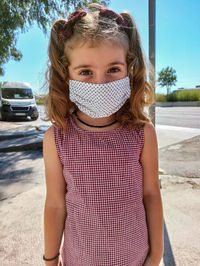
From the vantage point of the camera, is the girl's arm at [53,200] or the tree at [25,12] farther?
the tree at [25,12]

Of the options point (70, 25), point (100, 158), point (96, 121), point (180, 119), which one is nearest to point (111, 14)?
point (70, 25)

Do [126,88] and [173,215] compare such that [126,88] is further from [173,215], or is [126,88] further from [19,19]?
[19,19]

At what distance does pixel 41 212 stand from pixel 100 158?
1695 millimetres

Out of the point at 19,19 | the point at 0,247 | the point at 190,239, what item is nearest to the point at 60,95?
the point at 0,247

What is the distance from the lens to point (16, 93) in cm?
1198

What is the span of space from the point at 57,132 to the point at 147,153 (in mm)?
411

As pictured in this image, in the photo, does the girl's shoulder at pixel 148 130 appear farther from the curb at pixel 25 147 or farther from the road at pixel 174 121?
the road at pixel 174 121

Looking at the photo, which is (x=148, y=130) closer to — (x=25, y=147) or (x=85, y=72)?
(x=85, y=72)

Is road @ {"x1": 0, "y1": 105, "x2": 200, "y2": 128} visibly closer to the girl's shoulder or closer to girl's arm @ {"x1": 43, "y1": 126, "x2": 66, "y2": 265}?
the girl's shoulder

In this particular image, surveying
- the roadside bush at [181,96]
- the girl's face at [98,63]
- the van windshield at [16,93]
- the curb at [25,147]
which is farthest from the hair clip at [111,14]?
the roadside bush at [181,96]

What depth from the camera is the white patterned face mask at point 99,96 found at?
0.91m

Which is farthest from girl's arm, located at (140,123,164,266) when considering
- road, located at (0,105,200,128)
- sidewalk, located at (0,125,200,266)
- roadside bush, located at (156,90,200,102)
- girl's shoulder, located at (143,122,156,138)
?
roadside bush, located at (156,90,200,102)

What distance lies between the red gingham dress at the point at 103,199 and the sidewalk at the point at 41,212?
3.06ft

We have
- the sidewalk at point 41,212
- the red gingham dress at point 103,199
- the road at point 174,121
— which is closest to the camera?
the red gingham dress at point 103,199
